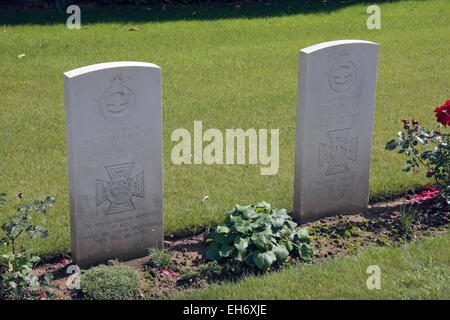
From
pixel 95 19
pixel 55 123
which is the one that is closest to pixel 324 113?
pixel 55 123

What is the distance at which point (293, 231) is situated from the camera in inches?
204

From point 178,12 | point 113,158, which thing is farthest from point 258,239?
point 178,12

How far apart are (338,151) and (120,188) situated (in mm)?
2033

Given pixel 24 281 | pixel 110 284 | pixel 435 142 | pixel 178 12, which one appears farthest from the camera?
pixel 178 12

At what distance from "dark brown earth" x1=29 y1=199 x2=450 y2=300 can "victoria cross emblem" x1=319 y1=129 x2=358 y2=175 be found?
48 cm

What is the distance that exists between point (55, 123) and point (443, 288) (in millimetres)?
5053

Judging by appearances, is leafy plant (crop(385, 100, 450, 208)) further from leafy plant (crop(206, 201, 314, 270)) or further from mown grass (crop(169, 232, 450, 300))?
leafy plant (crop(206, 201, 314, 270))

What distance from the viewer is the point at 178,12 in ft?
39.8

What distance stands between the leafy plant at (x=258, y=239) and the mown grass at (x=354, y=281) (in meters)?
0.16

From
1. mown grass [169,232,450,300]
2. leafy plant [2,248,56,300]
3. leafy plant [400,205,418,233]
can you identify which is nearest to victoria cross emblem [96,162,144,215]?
leafy plant [2,248,56,300]

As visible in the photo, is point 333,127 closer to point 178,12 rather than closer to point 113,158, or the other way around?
point 113,158

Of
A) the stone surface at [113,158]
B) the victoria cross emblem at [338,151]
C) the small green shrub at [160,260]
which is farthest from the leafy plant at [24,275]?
the victoria cross emblem at [338,151]

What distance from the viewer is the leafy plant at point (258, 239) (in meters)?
4.79

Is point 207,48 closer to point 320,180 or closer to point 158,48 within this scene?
point 158,48
